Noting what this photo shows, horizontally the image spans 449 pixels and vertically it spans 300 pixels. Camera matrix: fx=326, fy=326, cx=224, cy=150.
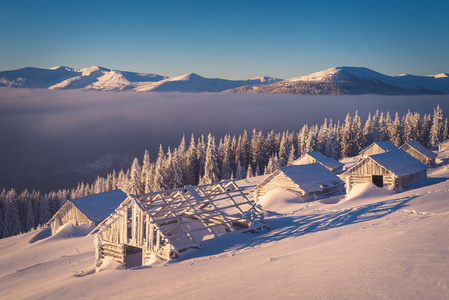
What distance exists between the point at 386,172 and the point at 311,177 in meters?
8.03

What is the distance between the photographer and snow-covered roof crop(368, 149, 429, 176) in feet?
115

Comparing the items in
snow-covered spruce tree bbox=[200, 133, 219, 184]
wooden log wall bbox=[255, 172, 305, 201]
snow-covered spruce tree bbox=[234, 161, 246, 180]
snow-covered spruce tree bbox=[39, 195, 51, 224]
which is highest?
wooden log wall bbox=[255, 172, 305, 201]

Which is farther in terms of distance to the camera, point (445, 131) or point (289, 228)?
point (445, 131)

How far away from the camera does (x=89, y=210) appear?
4031 centimetres

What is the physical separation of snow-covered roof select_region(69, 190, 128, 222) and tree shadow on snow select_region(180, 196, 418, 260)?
2552cm

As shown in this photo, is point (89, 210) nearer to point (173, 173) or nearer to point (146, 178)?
point (146, 178)

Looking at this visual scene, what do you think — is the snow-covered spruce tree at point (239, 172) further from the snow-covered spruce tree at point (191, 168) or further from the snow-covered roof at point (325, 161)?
the snow-covered roof at point (325, 161)

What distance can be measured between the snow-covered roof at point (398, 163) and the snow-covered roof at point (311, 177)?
20.0 feet

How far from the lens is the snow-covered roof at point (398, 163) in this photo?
3519cm

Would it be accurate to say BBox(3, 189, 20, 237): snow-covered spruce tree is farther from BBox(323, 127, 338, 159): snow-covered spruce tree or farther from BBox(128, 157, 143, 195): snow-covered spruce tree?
BBox(323, 127, 338, 159): snow-covered spruce tree

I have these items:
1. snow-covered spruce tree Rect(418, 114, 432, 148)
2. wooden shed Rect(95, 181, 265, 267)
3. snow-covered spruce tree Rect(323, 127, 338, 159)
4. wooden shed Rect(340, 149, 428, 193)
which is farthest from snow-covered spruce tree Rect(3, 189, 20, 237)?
snow-covered spruce tree Rect(418, 114, 432, 148)

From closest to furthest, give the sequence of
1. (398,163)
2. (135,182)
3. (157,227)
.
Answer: (157,227) → (398,163) → (135,182)

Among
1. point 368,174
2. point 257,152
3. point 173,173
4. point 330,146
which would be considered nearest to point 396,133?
point 330,146

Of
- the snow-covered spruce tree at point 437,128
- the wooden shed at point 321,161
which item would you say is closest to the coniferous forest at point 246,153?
the snow-covered spruce tree at point 437,128
